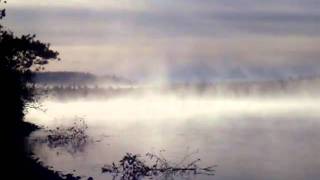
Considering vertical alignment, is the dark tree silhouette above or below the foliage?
above

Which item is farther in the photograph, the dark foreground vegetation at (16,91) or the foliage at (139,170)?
the foliage at (139,170)

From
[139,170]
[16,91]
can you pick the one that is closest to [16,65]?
[16,91]

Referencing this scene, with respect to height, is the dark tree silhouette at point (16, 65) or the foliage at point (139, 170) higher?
the dark tree silhouette at point (16, 65)

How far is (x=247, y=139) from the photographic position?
162m

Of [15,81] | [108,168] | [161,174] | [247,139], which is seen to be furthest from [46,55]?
[247,139]

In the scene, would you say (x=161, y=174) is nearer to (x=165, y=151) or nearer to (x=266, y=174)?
(x=266, y=174)

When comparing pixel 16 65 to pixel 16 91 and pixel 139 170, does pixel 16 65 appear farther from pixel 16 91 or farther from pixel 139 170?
pixel 139 170

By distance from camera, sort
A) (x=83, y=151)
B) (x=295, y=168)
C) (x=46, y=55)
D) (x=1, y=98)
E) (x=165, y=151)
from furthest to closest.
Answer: (x=165, y=151) → (x=83, y=151) → (x=295, y=168) → (x=46, y=55) → (x=1, y=98)

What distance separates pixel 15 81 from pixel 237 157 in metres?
52.6

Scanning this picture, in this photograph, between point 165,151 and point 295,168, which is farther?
point 165,151

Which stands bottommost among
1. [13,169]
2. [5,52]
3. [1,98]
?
[13,169]

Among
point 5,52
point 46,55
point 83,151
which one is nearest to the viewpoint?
point 5,52

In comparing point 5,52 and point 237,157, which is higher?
point 5,52

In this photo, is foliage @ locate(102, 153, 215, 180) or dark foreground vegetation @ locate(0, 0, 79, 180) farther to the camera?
foliage @ locate(102, 153, 215, 180)
